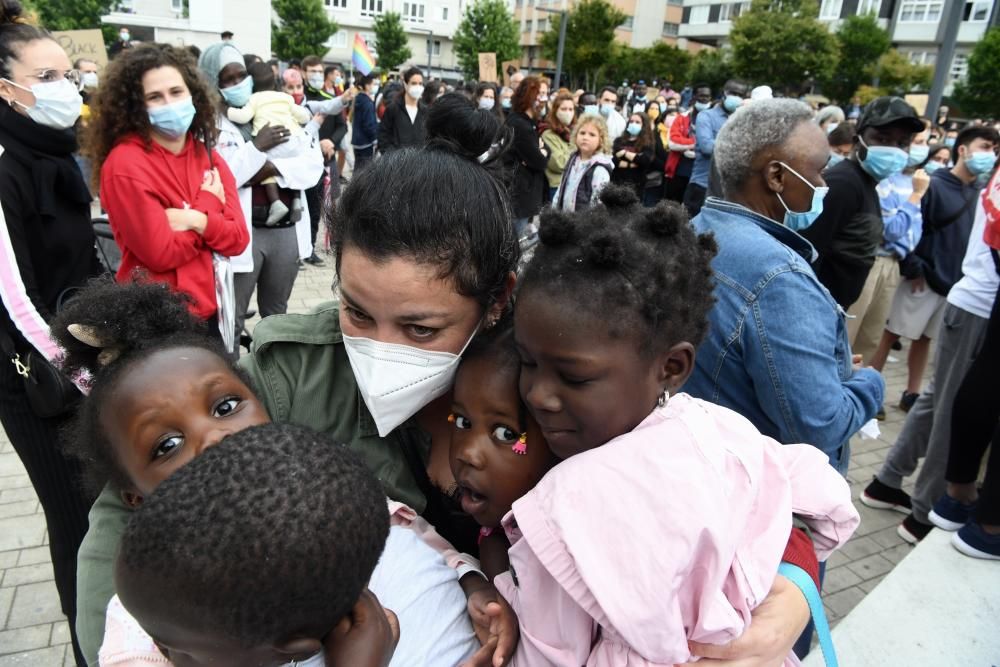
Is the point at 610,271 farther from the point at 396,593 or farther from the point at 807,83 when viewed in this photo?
the point at 807,83

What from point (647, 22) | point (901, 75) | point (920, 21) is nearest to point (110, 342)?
point (901, 75)

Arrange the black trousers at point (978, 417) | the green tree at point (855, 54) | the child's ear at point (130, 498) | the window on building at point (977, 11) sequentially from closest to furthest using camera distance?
the child's ear at point (130, 498) < the black trousers at point (978, 417) < the green tree at point (855, 54) < the window on building at point (977, 11)

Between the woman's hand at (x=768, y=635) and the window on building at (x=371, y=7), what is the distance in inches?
2847

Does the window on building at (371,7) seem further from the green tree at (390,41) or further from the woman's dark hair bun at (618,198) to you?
the woman's dark hair bun at (618,198)

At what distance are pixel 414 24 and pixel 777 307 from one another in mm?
73006

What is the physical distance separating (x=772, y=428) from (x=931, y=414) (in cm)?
272

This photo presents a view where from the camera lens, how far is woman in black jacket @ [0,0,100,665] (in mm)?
2254

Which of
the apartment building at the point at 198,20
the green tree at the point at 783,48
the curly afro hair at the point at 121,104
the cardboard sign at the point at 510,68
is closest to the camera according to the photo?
the curly afro hair at the point at 121,104

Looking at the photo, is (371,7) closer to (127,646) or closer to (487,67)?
(487,67)

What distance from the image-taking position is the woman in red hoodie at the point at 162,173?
2.96 metres

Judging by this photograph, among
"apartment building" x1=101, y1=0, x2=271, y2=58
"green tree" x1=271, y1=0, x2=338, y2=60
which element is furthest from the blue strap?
"green tree" x1=271, y1=0, x2=338, y2=60

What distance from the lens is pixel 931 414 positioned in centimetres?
399

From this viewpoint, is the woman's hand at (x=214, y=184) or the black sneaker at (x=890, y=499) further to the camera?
the black sneaker at (x=890, y=499)

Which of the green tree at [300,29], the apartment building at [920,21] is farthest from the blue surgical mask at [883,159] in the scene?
the green tree at [300,29]
